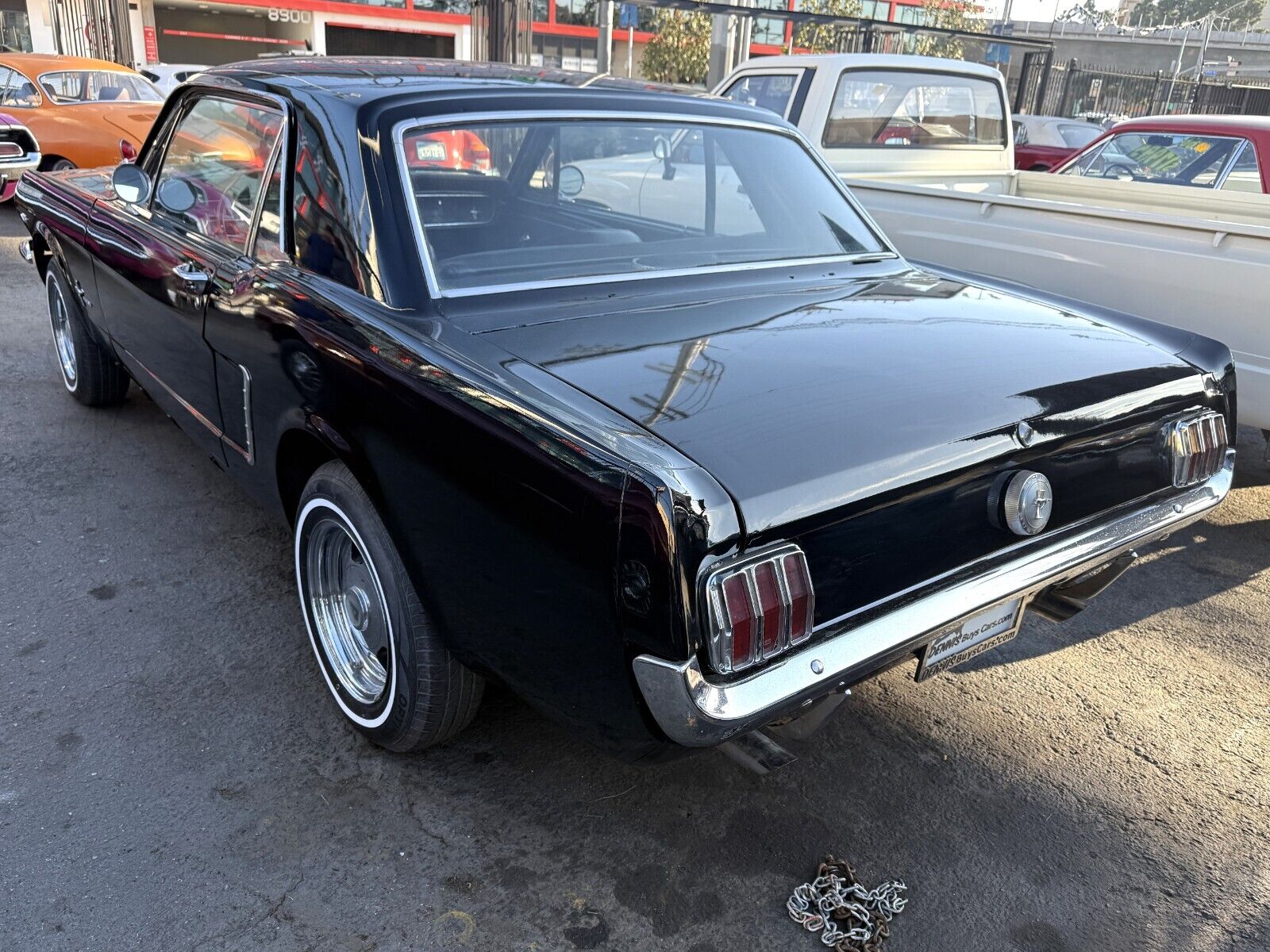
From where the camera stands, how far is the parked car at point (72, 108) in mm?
10469

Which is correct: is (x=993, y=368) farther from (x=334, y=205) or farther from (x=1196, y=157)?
(x=1196, y=157)

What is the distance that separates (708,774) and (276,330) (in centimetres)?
169

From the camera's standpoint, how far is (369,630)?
111 inches

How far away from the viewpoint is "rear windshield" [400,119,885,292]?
2.73 m

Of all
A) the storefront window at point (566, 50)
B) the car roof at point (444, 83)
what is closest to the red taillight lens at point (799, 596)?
the car roof at point (444, 83)

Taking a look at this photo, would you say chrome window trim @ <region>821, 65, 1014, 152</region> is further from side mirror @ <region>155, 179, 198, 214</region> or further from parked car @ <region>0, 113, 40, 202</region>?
parked car @ <region>0, 113, 40, 202</region>

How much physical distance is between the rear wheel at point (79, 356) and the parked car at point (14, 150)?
5697mm

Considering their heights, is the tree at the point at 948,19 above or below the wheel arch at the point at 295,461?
above

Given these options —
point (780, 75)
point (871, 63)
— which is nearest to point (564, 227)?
point (871, 63)

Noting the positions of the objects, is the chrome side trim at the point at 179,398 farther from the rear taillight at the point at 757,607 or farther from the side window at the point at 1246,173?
the side window at the point at 1246,173

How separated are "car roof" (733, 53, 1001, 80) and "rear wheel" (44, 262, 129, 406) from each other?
4.61m

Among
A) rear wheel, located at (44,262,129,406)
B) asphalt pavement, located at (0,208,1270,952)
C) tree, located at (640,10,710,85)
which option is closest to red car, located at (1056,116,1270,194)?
asphalt pavement, located at (0,208,1270,952)

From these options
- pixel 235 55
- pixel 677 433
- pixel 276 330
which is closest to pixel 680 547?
pixel 677 433

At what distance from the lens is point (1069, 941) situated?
228 centimetres
